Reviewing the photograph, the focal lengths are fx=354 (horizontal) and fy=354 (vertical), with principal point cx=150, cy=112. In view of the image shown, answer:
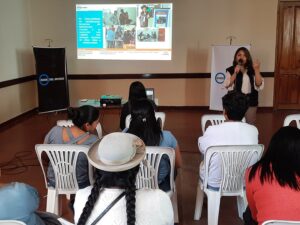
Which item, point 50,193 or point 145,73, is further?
point 145,73

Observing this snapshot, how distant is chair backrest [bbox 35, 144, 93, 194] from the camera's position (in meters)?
2.41

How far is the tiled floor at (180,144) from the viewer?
3062 millimetres

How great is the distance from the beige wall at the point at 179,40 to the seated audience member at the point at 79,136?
4.22 m

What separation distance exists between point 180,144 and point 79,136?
2652 mm

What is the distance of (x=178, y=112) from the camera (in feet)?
23.5

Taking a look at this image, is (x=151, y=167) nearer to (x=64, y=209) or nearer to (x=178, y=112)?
(x=64, y=209)

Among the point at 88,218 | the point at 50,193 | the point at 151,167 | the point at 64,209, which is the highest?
the point at 88,218

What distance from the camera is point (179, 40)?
6.98 meters

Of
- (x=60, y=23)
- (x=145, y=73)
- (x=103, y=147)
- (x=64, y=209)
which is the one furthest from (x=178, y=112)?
(x=103, y=147)

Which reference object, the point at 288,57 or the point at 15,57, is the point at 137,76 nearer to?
the point at 15,57

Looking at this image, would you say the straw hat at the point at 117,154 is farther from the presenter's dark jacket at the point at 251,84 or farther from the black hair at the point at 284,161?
the presenter's dark jacket at the point at 251,84

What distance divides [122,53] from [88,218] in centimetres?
603

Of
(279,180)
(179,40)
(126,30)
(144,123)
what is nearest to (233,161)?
(144,123)

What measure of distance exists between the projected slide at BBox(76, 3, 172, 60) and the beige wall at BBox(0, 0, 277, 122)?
14 centimetres
